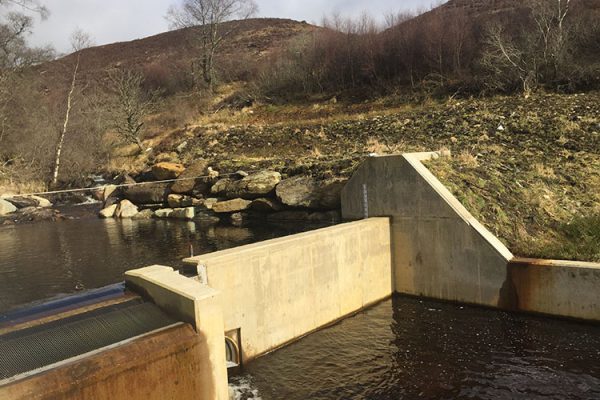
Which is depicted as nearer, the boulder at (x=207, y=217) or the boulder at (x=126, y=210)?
the boulder at (x=207, y=217)

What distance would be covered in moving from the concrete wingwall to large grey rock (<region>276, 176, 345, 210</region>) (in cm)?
329

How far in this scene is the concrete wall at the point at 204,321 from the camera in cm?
588

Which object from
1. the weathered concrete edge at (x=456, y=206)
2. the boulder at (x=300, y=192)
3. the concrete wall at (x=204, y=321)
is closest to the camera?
the concrete wall at (x=204, y=321)

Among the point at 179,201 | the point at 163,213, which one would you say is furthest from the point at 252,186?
the point at 163,213

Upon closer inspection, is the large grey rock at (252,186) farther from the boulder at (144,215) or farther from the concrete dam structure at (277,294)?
the concrete dam structure at (277,294)

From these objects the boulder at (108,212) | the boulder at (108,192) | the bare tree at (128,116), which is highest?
the bare tree at (128,116)

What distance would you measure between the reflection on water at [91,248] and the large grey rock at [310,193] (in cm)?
82

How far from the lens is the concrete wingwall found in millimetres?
9102

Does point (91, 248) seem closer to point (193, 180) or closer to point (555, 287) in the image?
point (193, 180)

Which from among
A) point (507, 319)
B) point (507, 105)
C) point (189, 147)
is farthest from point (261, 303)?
point (189, 147)

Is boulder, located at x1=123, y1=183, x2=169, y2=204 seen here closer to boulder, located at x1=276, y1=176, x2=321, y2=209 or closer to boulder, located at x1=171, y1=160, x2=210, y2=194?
boulder, located at x1=171, y1=160, x2=210, y2=194

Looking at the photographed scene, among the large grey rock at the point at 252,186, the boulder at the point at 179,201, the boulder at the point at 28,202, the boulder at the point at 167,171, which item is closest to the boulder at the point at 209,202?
the large grey rock at the point at 252,186

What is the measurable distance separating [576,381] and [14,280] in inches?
464

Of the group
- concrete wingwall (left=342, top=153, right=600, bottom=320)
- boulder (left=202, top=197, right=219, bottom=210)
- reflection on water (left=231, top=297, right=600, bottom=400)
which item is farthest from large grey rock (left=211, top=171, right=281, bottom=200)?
reflection on water (left=231, top=297, right=600, bottom=400)
